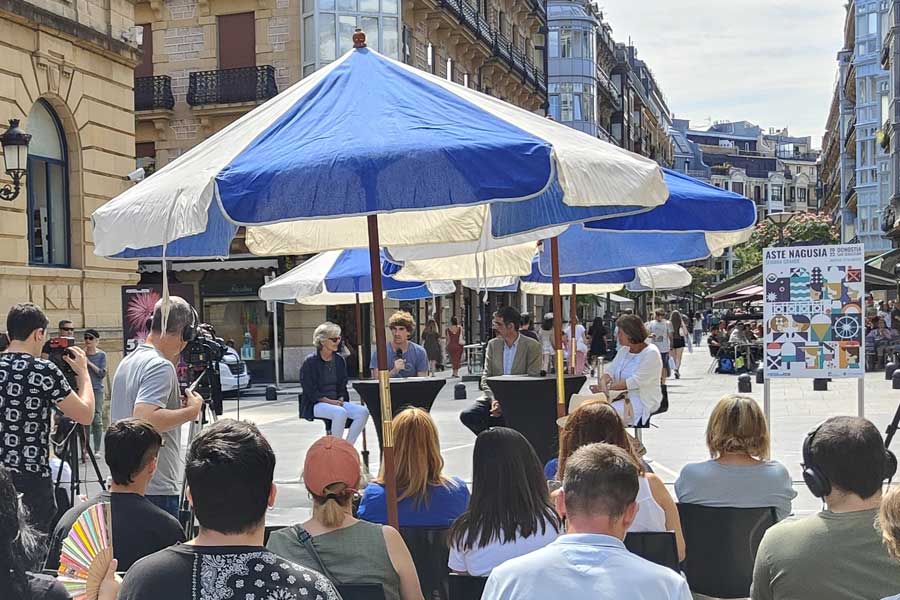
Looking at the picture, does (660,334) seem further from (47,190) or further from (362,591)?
(362,591)

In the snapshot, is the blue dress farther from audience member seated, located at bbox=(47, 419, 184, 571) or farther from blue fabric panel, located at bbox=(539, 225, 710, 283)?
blue fabric panel, located at bbox=(539, 225, 710, 283)

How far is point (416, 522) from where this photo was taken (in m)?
5.05

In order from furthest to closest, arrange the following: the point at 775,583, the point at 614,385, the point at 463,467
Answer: the point at 463,467, the point at 614,385, the point at 775,583

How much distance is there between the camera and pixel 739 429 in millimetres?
5395

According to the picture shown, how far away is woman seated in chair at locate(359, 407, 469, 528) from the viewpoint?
16.5ft

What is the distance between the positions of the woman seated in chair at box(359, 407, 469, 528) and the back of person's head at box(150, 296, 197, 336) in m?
1.62

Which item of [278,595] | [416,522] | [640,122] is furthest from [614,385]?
[640,122]

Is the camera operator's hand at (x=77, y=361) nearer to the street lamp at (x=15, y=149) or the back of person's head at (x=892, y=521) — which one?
the back of person's head at (x=892, y=521)

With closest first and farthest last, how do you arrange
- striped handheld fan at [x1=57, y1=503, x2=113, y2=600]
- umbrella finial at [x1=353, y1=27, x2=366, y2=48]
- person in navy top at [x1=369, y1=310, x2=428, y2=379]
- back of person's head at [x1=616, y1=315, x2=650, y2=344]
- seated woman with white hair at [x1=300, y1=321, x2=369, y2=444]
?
striped handheld fan at [x1=57, y1=503, x2=113, y2=600] < umbrella finial at [x1=353, y1=27, x2=366, y2=48] < back of person's head at [x1=616, y1=315, x2=650, y2=344] < seated woman with white hair at [x1=300, y1=321, x2=369, y2=444] < person in navy top at [x1=369, y1=310, x2=428, y2=379]

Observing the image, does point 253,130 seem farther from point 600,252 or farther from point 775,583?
point 600,252

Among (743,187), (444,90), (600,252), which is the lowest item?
(600,252)

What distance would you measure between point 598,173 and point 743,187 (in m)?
152

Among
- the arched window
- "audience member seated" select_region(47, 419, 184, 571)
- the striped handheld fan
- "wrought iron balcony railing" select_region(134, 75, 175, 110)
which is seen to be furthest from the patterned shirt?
"wrought iron balcony railing" select_region(134, 75, 175, 110)

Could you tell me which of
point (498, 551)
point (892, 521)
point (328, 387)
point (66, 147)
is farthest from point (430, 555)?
point (66, 147)
